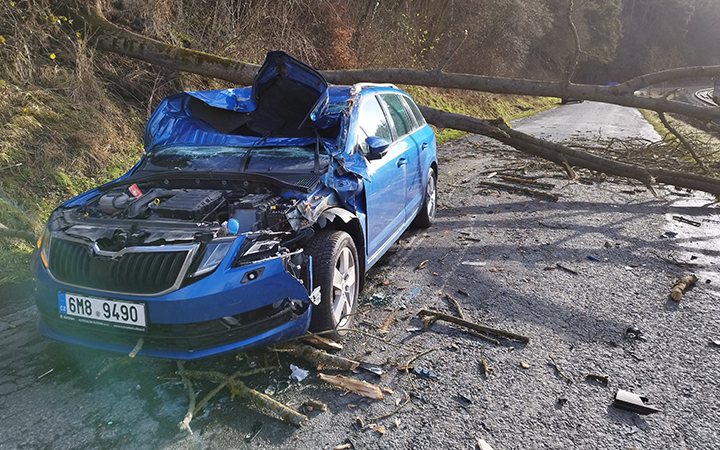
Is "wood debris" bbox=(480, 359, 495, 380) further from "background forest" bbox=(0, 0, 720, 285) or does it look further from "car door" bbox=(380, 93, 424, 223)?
"background forest" bbox=(0, 0, 720, 285)

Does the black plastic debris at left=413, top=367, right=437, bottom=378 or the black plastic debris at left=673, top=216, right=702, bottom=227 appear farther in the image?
the black plastic debris at left=673, top=216, right=702, bottom=227

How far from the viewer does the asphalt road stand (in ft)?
8.52

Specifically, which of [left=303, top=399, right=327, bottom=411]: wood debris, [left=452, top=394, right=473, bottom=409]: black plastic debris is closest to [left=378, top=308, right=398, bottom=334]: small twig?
[left=452, top=394, right=473, bottom=409]: black plastic debris

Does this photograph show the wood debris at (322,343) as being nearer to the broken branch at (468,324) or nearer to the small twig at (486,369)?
the broken branch at (468,324)

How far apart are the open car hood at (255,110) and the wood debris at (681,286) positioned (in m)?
3.53

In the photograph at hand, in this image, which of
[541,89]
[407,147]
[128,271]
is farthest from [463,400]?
[541,89]

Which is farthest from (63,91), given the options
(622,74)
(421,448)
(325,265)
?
(622,74)

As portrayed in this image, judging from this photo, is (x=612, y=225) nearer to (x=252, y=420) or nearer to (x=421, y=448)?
(x=421, y=448)

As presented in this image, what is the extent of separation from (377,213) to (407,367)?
1465 mm

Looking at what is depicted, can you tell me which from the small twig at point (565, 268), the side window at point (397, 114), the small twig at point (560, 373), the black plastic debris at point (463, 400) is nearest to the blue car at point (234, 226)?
the side window at point (397, 114)

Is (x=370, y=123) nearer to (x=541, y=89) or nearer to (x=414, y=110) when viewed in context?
(x=414, y=110)

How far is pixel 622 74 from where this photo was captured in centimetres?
→ 7325

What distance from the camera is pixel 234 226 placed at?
3.01 meters

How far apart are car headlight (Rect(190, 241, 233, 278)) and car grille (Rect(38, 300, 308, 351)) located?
0.96 ft
